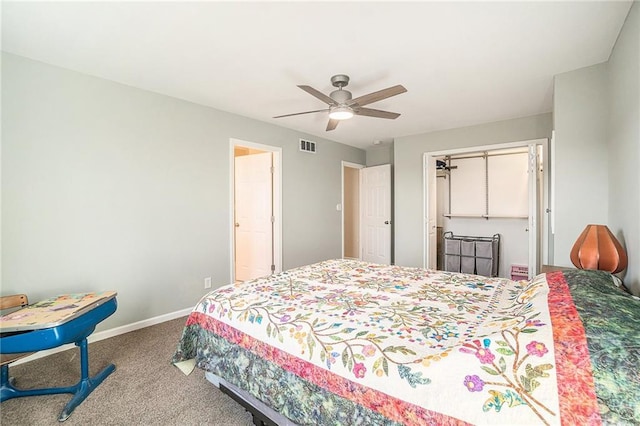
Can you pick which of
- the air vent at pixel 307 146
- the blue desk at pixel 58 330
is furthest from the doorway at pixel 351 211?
the blue desk at pixel 58 330

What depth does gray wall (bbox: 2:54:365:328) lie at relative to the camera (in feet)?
7.53

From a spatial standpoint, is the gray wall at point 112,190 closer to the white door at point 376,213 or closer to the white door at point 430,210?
the white door at point 376,213

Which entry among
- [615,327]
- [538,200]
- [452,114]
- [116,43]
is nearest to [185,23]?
[116,43]

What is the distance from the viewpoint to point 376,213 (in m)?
5.61

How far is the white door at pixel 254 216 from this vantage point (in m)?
4.28

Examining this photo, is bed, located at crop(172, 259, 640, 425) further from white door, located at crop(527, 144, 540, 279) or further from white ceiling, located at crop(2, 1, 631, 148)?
white door, located at crop(527, 144, 540, 279)

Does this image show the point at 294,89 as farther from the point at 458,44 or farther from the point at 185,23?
the point at 458,44

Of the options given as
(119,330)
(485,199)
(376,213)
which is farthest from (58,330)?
(485,199)

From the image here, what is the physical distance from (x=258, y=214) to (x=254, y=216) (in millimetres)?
96

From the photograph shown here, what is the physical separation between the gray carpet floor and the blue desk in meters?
0.05

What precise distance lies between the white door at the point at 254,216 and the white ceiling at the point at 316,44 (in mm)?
1340

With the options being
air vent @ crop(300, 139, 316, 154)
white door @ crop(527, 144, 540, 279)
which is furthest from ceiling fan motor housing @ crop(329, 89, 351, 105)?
white door @ crop(527, 144, 540, 279)

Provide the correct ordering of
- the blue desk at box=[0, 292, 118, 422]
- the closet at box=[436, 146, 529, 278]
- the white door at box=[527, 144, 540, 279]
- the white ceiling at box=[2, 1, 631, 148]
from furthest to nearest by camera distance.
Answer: the closet at box=[436, 146, 529, 278]
the white door at box=[527, 144, 540, 279]
the white ceiling at box=[2, 1, 631, 148]
the blue desk at box=[0, 292, 118, 422]

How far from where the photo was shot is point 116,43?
2.14 metres
